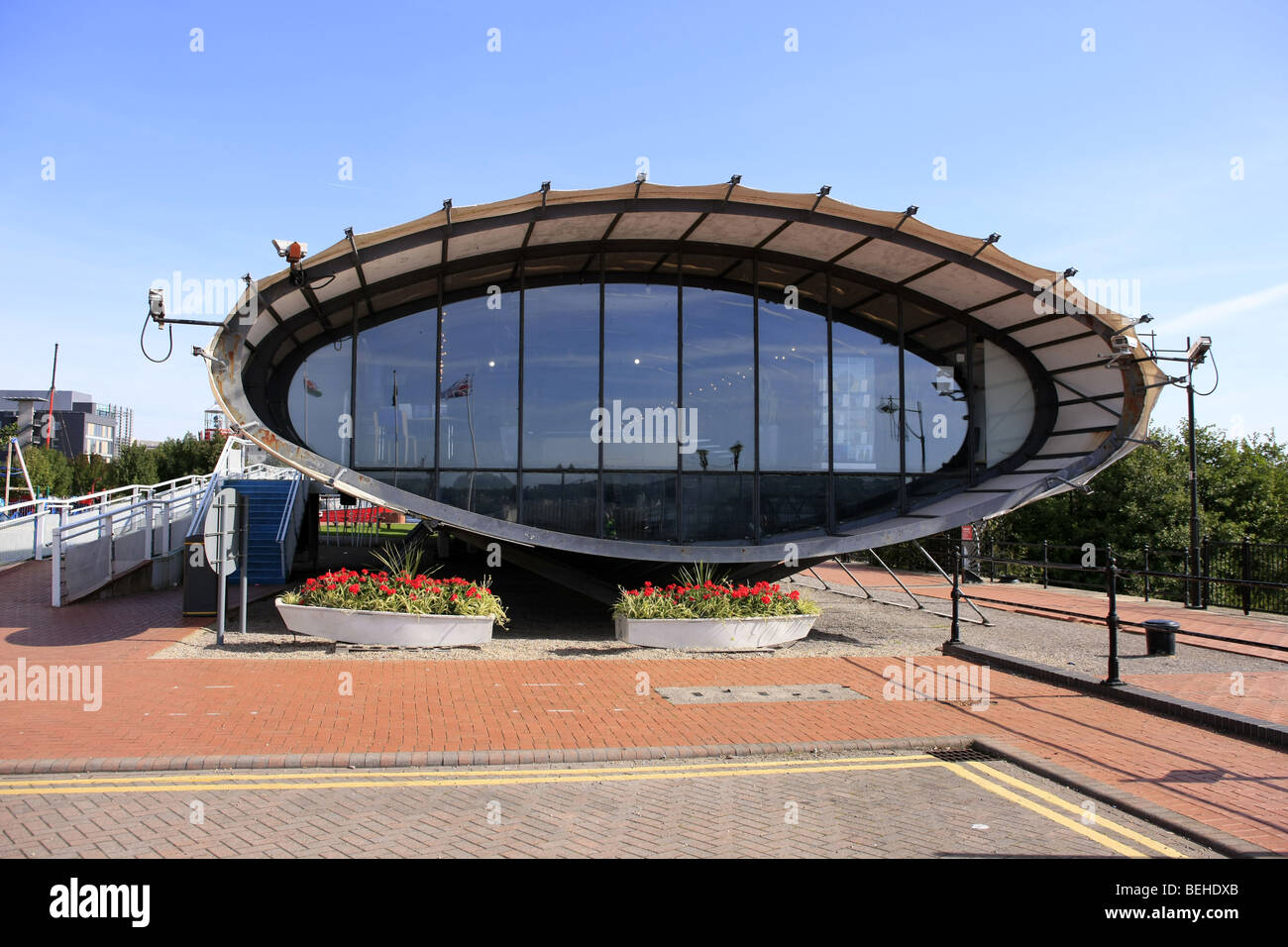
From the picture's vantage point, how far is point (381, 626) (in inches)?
443

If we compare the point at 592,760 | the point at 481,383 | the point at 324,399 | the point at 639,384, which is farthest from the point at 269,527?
the point at 592,760

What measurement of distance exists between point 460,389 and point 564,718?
23.7 feet

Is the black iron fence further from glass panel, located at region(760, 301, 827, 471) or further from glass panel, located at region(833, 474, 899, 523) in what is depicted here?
glass panel, located at region(760, 301, 827, 471)

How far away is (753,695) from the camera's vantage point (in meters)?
9.20

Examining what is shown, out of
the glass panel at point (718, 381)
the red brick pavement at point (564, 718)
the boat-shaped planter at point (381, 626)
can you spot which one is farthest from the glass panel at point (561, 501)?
the red brick pavement at point (564, 718)

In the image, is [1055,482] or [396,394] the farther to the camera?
[396,394]

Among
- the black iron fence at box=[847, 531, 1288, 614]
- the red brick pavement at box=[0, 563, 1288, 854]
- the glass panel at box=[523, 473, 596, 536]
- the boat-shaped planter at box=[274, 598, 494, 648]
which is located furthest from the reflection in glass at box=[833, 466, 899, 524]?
the boat-shaped planter at box=[274, 598, 494, 648]

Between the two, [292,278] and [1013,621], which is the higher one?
[292,278]

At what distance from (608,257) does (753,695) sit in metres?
8.09

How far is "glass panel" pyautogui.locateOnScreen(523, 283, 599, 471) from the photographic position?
45.6 feet

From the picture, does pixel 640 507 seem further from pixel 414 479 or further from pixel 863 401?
pixel 863 401

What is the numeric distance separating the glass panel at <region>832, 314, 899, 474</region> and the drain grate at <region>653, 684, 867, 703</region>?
5.96 meters
